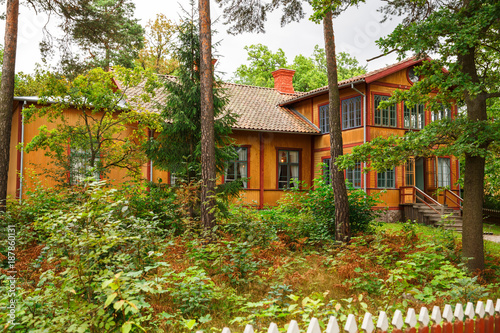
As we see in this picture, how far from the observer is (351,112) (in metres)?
17.9

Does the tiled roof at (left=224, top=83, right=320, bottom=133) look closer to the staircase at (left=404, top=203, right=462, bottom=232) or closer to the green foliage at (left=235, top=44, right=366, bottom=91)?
the staircase at (left=404, top=203, right=462, bottom=232)

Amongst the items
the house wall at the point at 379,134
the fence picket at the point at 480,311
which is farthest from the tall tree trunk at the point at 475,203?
the house wall at the point at 379,134

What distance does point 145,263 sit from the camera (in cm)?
502

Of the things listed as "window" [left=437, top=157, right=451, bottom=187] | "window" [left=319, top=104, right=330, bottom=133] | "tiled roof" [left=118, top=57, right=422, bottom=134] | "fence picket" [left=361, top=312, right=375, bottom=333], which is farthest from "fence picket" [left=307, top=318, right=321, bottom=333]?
"window" [left=437, top=157, right=451, bottom=187]

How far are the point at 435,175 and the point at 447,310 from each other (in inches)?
685

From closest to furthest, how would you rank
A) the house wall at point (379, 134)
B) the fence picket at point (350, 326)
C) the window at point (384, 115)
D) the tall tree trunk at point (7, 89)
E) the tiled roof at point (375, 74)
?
the fence picket at point (350, 326), the tall tree trunk at point (7, 89), the tiled roof at point (375, 74), the house wall at point (379, 134), the window at point (384, 115)

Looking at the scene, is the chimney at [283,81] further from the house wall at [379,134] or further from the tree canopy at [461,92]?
the tree canopy at [461,92]

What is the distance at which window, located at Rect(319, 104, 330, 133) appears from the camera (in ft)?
62.6

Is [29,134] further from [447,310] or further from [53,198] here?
[447,310]

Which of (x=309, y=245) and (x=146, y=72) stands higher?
(x=146, y=72)

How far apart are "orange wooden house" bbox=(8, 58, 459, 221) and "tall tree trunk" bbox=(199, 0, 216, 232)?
642cm

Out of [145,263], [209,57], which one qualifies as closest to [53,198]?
[209,57]

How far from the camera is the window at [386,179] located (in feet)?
56.4

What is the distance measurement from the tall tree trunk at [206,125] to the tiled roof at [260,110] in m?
7.10
